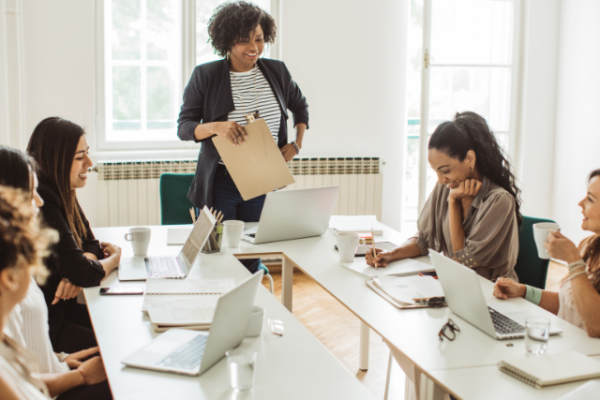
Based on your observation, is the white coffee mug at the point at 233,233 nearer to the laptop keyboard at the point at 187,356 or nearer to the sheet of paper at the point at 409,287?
the sheet of paper at the point at 409,287

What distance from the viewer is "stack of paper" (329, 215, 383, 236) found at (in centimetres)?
256

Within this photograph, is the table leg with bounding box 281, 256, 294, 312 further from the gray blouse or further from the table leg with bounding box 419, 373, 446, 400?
the table leg with bounding box 419, 373, 446, 400

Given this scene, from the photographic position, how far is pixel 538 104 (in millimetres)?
4676

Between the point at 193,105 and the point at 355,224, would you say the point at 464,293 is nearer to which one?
the point at 355,224

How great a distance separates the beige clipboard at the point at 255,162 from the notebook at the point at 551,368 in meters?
1.41

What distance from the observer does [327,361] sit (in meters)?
1.25

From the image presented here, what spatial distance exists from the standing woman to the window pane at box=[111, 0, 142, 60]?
1.54 metres

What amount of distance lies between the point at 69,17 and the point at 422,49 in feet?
8.57

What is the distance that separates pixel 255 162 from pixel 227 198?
25cm

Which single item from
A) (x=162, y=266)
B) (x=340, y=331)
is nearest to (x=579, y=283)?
(x=162, y=266)

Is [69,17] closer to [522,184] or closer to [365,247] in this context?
[365,247]

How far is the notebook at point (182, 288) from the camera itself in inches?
62.6

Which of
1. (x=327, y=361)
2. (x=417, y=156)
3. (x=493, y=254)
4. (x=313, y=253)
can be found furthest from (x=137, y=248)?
(x=417, y=156)

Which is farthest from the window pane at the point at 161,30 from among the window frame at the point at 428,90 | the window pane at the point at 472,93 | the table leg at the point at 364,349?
the table leg at the point at 364,349
